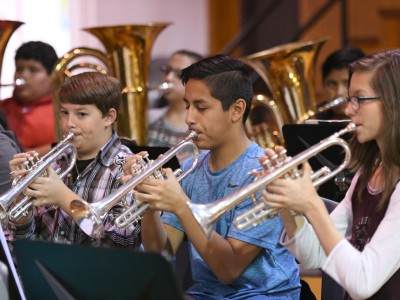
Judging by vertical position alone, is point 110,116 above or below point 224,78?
below

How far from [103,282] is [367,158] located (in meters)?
0.77

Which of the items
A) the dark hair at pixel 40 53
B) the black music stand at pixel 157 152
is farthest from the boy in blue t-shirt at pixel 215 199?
the dark hair at pixel 40 53

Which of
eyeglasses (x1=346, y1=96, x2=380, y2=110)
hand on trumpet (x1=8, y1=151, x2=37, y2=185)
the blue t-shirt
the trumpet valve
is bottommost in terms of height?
the blue t-shirt

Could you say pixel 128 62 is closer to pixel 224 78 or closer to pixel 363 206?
pixel 224 78

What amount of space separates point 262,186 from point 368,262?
0.97 ft

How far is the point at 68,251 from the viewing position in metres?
2.08

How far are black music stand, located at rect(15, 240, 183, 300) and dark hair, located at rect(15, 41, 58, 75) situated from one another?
8.72ft

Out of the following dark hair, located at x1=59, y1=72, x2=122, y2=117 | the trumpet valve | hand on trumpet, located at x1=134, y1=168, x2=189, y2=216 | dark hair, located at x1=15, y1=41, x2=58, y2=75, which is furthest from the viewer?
dark hair, located at x1=15, y1=41, x2=58, y2=75

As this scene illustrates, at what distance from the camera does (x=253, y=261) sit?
2678 mm

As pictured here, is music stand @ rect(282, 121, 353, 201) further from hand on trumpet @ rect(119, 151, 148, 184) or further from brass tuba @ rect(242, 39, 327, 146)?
brass tuba @ rect(242, 39, 327, 146)

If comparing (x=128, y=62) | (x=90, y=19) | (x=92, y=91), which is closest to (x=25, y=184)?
(x=92, y=91)

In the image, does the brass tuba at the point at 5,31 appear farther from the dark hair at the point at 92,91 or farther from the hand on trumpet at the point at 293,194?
the hand on trumpet at the point at 293,194

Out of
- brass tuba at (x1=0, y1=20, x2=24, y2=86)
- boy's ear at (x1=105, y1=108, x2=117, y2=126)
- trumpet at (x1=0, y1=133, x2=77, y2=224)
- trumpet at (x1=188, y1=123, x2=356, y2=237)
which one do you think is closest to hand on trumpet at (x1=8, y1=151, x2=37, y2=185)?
trumpet at (x1=0, y1=133, x2=77, y2=224)

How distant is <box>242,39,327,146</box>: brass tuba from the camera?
435cm
